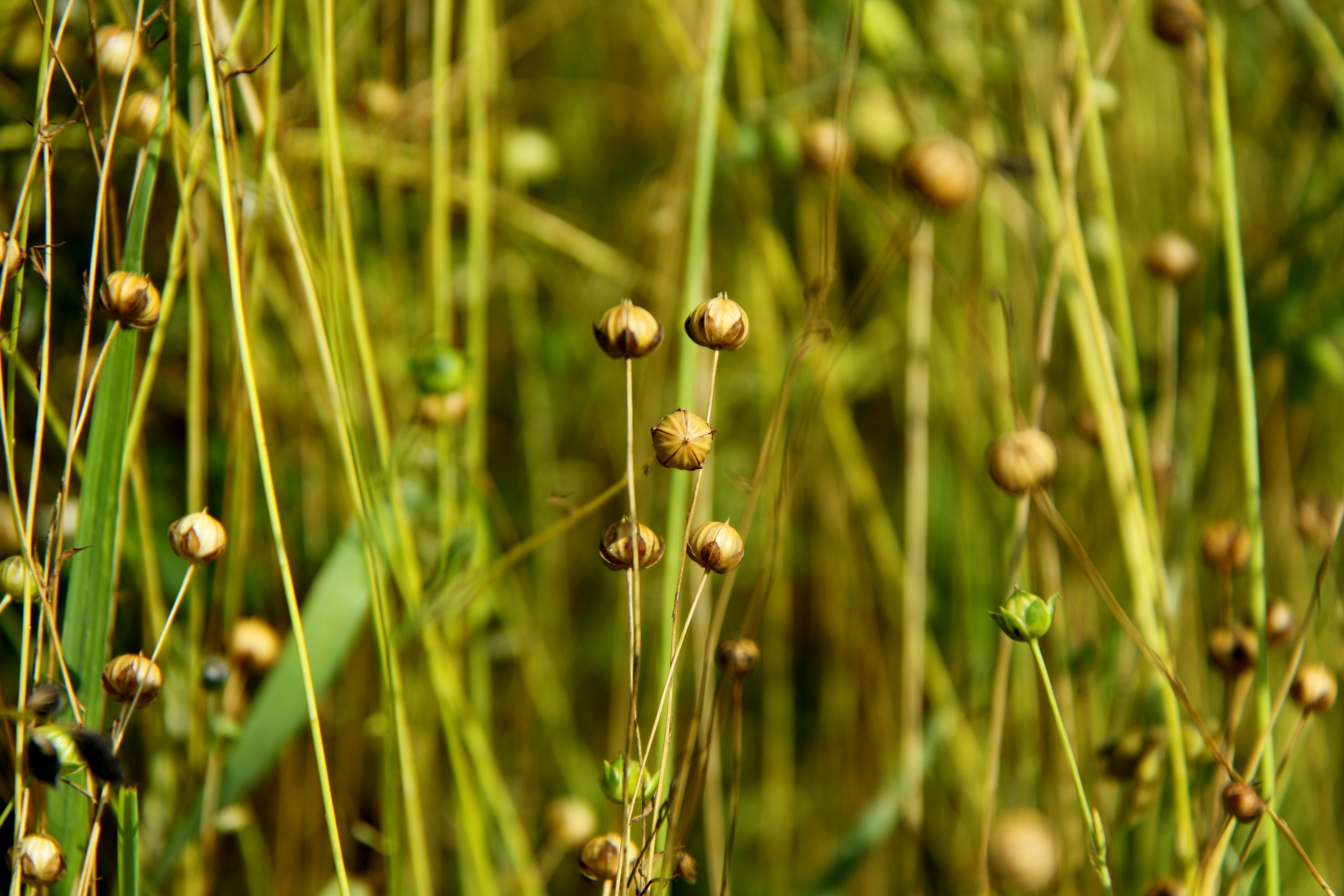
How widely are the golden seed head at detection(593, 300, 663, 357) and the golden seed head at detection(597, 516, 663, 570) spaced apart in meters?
0.07

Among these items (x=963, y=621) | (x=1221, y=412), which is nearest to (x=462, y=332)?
(x=963, y=621)

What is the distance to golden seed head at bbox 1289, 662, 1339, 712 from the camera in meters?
0.40

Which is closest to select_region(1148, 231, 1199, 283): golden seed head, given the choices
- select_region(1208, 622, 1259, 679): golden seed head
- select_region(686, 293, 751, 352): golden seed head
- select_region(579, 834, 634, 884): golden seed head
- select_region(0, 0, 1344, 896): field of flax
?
select_region(0, 0, 1344, 896): field of flax

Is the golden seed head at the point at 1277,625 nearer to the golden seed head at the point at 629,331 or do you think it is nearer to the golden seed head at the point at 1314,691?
the golden seed head at the point at 1314,691

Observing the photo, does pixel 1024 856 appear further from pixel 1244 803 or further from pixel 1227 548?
pixel 1227 548

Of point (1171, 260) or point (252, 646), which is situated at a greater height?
point (1171, 260)

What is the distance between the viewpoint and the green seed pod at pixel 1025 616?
13.5 inches

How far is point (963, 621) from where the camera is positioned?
0.71 metres

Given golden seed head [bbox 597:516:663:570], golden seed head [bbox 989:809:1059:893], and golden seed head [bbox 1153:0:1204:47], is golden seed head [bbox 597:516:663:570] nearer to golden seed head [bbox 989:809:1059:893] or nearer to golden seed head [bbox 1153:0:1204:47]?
golden seed head [bbox 989:809:1059:893]

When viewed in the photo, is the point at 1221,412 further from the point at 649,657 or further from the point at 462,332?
the point at 462,332

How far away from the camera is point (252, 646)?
1.52ft

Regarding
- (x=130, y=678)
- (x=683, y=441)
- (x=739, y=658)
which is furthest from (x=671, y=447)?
(x=130, y=678)

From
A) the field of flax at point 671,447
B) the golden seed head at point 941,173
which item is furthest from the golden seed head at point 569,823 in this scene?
the golden seed head at point 941,173

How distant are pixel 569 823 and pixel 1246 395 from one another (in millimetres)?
454
